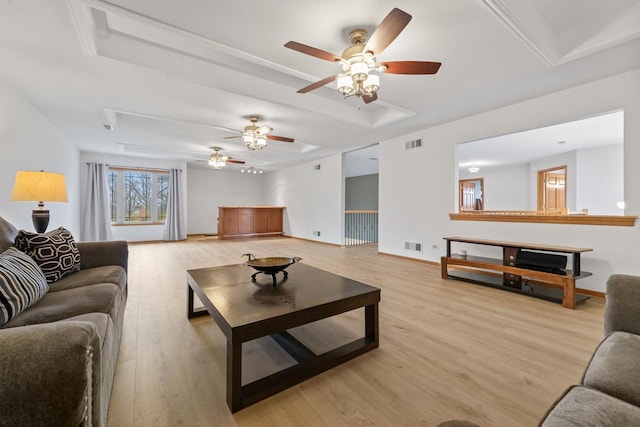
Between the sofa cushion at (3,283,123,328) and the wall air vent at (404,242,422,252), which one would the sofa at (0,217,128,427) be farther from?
the wall air vent at (404,242,422,252)

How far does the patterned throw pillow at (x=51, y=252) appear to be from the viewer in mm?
1982

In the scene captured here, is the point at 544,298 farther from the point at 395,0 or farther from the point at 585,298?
the point at 395,0

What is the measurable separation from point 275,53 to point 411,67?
1276mm

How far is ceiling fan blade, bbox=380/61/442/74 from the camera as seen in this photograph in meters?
2.18

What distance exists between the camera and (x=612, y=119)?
4336mm

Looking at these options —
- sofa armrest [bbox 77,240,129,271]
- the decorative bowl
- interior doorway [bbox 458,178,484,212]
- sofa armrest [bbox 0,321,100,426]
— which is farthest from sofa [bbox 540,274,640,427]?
interior doorway [bbox 458,178,484,212]

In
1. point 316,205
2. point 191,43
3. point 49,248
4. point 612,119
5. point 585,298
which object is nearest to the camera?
point 49,248

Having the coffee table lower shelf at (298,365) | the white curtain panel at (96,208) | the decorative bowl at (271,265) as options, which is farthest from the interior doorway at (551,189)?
the white curtain panel at (96,208)

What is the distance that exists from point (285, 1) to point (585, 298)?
165 inches

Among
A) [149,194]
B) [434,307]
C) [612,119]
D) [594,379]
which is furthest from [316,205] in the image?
[594,379]

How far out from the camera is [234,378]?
142 centimetres

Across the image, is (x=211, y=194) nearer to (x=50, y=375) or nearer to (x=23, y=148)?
(x=23, y=148)

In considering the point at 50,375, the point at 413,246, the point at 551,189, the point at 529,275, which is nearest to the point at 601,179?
the point at 551,189

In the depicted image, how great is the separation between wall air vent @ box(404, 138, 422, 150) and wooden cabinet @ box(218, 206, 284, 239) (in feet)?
18.4
